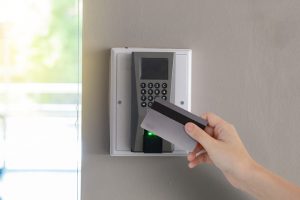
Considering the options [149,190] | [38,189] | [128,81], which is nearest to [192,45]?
[128,81]

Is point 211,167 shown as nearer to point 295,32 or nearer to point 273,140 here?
point 273,140

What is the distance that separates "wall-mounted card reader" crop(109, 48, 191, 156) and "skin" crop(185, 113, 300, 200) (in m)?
0.07

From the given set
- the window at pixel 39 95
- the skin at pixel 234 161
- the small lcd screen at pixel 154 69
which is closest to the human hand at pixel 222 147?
the skin at pixel 234 161

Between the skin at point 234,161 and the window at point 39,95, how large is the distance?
0.79ft

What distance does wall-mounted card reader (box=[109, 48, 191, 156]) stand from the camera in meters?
0.68

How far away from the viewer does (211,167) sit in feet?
2.40

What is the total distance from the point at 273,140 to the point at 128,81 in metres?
0.29

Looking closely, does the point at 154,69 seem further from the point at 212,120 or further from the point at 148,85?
the point at 212,120

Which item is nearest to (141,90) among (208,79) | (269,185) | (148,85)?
(148,85)

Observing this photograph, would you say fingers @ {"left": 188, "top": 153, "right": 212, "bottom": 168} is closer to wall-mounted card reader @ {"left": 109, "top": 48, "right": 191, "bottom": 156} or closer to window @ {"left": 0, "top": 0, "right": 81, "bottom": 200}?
wall-mounted card reader @ {"left": 109, "top": 48, "right": 191, "bottom": 156}

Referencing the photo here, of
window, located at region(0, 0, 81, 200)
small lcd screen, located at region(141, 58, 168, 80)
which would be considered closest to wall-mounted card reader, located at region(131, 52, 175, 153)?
small lcd screen, located at region(141, 58, 168, 80)

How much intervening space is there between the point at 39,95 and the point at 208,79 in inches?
12.4

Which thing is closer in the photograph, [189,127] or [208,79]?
[189,127]

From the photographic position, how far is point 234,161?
63 centimetres
